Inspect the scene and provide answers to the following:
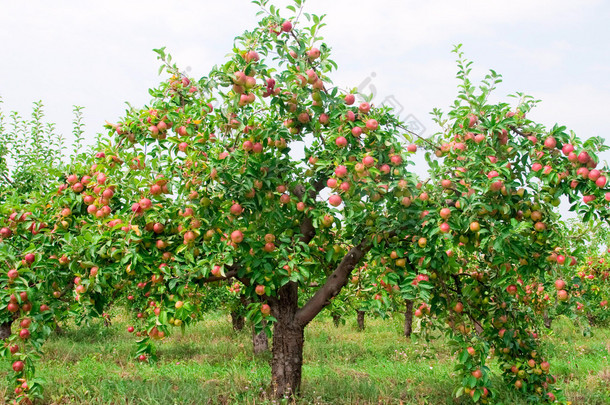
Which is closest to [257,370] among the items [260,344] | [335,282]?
[260,344]

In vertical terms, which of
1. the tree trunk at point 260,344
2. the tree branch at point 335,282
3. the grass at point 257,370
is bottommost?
the grass at point 257,370

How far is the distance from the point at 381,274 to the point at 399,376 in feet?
10.4

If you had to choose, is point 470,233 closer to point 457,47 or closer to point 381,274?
point 381,274

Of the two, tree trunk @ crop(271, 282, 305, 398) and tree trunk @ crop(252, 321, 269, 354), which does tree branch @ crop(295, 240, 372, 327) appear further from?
tree trunk @ crop(252, 321, 269, 354)

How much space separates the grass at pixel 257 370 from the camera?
17.4ft

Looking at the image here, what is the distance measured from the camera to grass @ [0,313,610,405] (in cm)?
532

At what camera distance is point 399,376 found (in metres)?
6.75

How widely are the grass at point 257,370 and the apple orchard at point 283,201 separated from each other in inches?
45.8

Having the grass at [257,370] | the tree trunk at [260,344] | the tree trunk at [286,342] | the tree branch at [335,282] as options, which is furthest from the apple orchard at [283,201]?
the tree trunk at [260,344]

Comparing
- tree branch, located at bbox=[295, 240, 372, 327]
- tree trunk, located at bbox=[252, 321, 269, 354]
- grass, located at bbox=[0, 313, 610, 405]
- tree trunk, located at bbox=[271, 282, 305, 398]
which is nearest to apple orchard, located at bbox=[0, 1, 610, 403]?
tree branch, located at bbox=[295, 240, 372, 327]

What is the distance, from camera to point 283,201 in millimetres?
4008

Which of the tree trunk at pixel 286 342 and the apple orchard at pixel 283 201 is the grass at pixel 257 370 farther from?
the apple orchard at pixel 283 201

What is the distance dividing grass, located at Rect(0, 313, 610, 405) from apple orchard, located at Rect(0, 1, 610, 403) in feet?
3.81

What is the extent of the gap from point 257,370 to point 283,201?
3917mm
